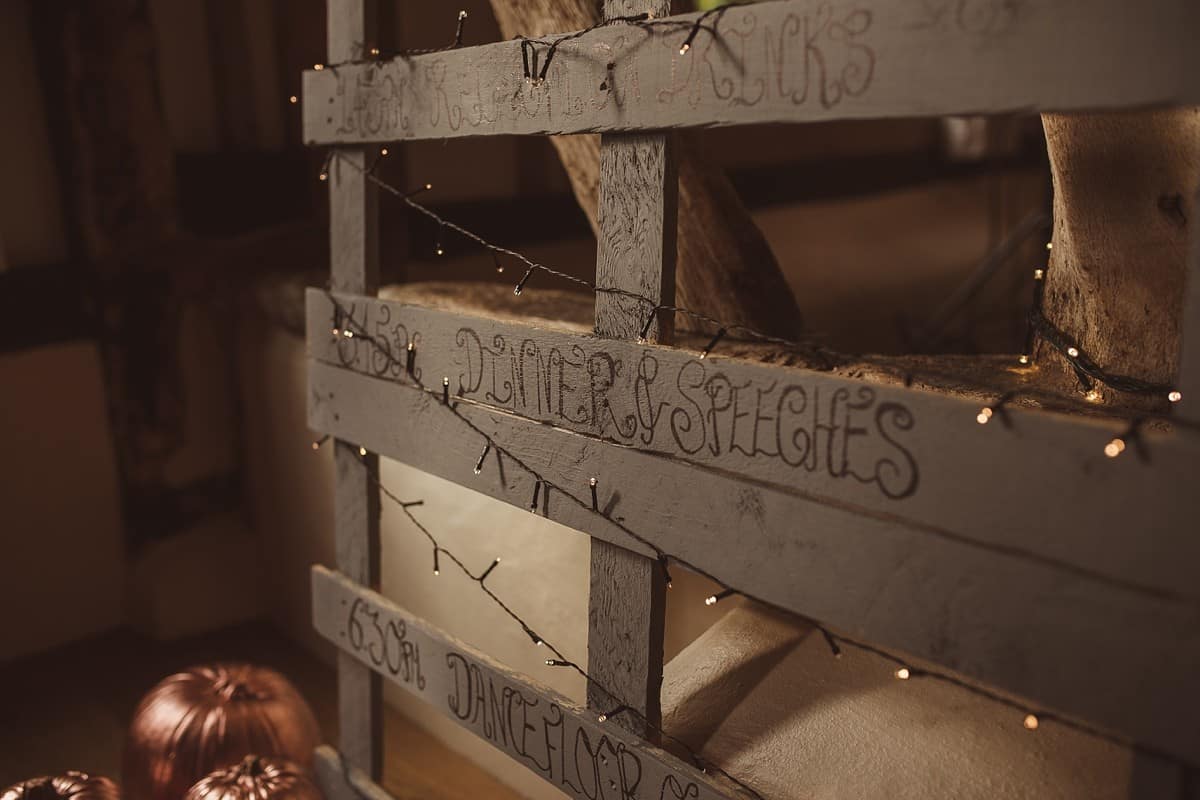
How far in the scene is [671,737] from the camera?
170cm

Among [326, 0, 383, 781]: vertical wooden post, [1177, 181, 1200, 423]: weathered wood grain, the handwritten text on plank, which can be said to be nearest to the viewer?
[1177, 181, 1200, 423]: weathered wood grain

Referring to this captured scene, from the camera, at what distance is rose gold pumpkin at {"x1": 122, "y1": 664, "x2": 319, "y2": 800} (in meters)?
2.39

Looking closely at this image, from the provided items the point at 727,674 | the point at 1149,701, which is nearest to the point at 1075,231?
the point at 1149,701

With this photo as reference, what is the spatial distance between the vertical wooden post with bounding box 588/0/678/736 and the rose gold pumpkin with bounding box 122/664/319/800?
1.10 meters

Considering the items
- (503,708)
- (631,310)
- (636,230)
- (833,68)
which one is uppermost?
(833,68)

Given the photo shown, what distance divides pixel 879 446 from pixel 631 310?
46 centimetres

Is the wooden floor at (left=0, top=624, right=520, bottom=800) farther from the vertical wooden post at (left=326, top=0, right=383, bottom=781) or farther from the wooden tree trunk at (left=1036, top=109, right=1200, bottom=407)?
the wooden tree trunk at (left=1036, top=109, right=1200, bottom=407)

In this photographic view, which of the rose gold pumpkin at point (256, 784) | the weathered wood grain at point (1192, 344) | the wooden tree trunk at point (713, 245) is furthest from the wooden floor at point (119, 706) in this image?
the weathered wood grain at point (1192, 344)

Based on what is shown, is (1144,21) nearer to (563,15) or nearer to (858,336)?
(563,15)

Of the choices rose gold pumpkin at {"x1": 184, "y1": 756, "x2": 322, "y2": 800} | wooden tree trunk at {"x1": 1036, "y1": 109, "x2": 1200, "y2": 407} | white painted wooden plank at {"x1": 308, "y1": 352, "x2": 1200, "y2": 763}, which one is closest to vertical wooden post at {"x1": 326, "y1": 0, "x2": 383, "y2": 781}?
rose gold pumpkin at {"x1": 184, "y1": 756, "x2": 322, "y2": 800}

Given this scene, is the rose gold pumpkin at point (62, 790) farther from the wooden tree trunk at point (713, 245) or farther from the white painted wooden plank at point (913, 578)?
the wooden tree trunk at point (713, 245)

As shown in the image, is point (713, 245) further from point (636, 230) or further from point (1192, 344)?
point (1192, 344)

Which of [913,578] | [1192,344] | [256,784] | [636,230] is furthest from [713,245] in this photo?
[256,784]

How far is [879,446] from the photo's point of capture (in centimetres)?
129
